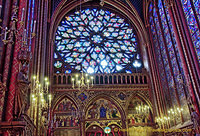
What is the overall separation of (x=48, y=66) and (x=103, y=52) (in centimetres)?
510

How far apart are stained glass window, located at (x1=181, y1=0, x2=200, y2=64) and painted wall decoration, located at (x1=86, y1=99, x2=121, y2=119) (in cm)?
720

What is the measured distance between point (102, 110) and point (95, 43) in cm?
579

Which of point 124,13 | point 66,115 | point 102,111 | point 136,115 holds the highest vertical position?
point 124,13

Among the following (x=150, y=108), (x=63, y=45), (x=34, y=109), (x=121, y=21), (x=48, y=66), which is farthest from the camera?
(x=121, y=21)

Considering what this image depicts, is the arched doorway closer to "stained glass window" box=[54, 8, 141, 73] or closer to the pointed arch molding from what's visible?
"stained glass window" box=[54, 8, 141, 73]

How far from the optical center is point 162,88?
1581 cm

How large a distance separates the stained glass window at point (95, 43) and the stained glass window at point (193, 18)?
21.4ft

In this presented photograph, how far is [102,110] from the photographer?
1590 cm

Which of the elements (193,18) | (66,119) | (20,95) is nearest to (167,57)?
(193,18)

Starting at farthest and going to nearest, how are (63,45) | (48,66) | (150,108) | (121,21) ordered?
(121,21) → (63,45) → (150,108) → (48,66)

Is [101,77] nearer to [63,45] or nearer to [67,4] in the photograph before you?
[63,45]

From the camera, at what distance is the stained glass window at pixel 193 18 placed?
37.7ft

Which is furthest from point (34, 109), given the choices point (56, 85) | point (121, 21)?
point (121, 21)

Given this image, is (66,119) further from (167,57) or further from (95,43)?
(167,57)
